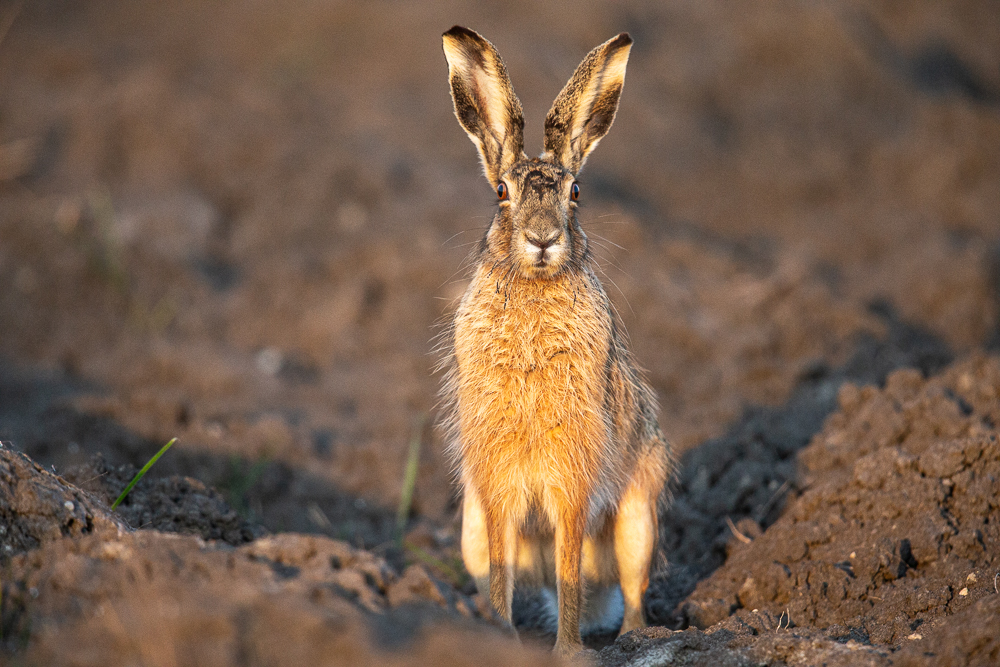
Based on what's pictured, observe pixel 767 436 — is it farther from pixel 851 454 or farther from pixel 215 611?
pixel 215 611

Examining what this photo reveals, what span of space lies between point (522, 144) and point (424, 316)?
4128mm

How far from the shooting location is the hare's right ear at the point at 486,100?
4.43 metres

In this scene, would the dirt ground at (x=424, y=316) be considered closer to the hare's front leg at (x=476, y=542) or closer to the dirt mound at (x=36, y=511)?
the dirt mound at (x=36, y=511)

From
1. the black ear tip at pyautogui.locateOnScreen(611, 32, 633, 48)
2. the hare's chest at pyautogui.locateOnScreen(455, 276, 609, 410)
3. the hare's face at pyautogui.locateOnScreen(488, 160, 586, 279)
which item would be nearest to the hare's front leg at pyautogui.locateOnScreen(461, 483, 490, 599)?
the hare's chest at pyautogui.locateOnScreen(455, 276, 609, 410)

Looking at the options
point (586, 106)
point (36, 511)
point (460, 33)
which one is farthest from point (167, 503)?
point (586, 106)

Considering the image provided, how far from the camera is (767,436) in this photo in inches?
240

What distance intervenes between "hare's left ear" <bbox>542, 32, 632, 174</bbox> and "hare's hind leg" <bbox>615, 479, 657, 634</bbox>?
1772 millimetres

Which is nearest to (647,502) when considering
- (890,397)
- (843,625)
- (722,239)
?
(843,625)

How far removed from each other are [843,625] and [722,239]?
664cm

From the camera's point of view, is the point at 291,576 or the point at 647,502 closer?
the point at 291,576

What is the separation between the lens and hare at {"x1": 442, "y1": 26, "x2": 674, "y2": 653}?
4.20 m

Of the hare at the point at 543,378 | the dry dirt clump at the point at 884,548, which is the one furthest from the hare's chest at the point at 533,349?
the dry dirt clump at the point at 884,548

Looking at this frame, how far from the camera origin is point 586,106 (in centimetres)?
452

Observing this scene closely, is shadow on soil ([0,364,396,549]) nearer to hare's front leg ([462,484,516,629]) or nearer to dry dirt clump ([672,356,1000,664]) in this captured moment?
hare's front leg ([462,484,516,629])
